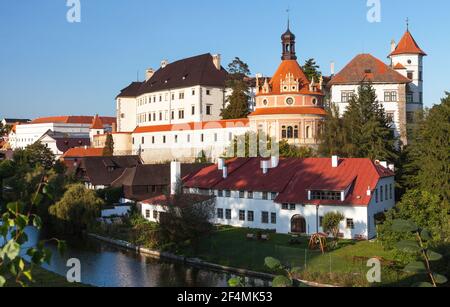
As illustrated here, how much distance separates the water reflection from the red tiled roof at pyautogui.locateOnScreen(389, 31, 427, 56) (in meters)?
50.3

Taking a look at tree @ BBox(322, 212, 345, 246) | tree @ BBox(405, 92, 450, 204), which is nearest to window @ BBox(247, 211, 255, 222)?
tree @ BBox(322, 212, 345, 246)

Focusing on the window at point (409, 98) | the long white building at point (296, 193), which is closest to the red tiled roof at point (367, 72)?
the window at point (409, 98)

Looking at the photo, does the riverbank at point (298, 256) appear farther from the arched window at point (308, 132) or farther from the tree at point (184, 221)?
the arched window at point (308, 132)

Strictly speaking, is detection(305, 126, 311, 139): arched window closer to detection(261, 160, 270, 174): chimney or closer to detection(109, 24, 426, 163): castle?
detection(109, 24, 426, 163): castle

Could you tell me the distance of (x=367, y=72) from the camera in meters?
61.9

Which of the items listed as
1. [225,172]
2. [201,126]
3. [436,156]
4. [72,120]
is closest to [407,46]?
[201,126]

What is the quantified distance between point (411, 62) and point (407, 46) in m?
2.27

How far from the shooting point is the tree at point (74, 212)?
37031 mm

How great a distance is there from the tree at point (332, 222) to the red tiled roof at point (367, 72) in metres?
32.5

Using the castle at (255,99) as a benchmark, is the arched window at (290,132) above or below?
below

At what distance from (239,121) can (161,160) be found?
14118 millimetres

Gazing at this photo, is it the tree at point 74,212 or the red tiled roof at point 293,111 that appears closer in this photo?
the tree at point 74,212
